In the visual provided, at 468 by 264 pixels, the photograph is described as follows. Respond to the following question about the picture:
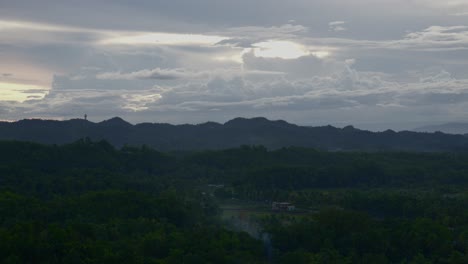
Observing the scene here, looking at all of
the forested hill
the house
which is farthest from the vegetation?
the forested hill

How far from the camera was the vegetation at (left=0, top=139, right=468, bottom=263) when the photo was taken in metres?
30.9

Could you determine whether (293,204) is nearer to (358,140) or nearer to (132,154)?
(132,154)

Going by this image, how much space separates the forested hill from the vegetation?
6177 cm

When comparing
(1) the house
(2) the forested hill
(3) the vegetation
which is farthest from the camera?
(2) the forested hill

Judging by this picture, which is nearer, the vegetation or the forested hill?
the vegetation

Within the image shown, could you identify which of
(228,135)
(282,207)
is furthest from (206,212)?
(228,135)

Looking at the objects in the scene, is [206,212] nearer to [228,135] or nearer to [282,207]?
[282,207]

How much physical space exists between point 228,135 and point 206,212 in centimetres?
10612

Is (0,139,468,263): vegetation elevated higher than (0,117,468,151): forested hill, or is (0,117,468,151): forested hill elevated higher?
(0,117,468,151): forested hill

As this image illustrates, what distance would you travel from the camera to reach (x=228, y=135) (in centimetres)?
15438

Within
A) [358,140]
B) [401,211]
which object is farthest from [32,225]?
[358,140]

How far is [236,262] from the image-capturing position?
3056 cm

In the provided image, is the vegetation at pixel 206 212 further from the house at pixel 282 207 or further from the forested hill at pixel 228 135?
the forested hill at pixel 228 135

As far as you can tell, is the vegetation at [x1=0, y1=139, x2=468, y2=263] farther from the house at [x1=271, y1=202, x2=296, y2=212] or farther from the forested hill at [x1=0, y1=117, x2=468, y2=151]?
the forested hill at [x1=0, y1=117, x2=468, y2=151]
